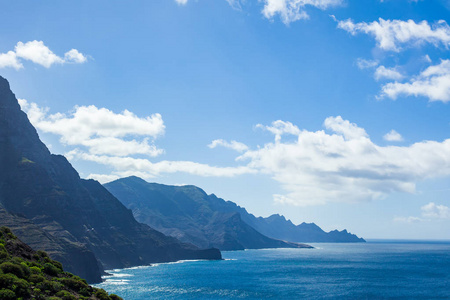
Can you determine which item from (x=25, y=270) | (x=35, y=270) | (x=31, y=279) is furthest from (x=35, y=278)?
(x=35, y=270)

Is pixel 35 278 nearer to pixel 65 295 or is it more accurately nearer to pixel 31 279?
pixel 31 279

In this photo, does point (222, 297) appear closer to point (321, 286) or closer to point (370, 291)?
point (321, 286)

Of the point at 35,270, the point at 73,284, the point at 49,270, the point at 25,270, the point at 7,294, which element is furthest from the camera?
the point at 49,270

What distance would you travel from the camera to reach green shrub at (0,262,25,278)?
116 ft

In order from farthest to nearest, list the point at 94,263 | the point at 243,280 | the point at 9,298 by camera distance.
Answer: the point at 243,280, the point at 94,263, the point at 9,298

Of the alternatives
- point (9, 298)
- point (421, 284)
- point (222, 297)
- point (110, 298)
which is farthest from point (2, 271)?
point (421, 284)

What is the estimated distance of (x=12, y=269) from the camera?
118ft

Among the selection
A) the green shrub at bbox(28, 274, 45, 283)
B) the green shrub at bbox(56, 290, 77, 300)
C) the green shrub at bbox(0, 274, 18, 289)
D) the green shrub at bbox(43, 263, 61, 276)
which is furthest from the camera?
the green shrub at bbox(43, 263, 61, 276)

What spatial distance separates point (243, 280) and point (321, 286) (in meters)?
42.7

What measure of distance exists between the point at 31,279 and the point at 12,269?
2135mm

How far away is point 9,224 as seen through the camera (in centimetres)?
15388

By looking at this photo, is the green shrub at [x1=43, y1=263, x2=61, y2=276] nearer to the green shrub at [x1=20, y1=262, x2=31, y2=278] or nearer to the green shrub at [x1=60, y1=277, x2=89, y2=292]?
the green shrub at [x1=60, y1=277, x2=89, y2=292]

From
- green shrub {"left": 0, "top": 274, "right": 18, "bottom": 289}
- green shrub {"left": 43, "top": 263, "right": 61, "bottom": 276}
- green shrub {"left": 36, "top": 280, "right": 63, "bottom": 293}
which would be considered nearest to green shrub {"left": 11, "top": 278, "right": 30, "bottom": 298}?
green shrub {"left": 0, "top": 274, "right": 18, "bottom": 289}

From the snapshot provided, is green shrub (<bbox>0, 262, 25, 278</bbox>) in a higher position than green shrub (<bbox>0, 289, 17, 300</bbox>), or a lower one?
higher
